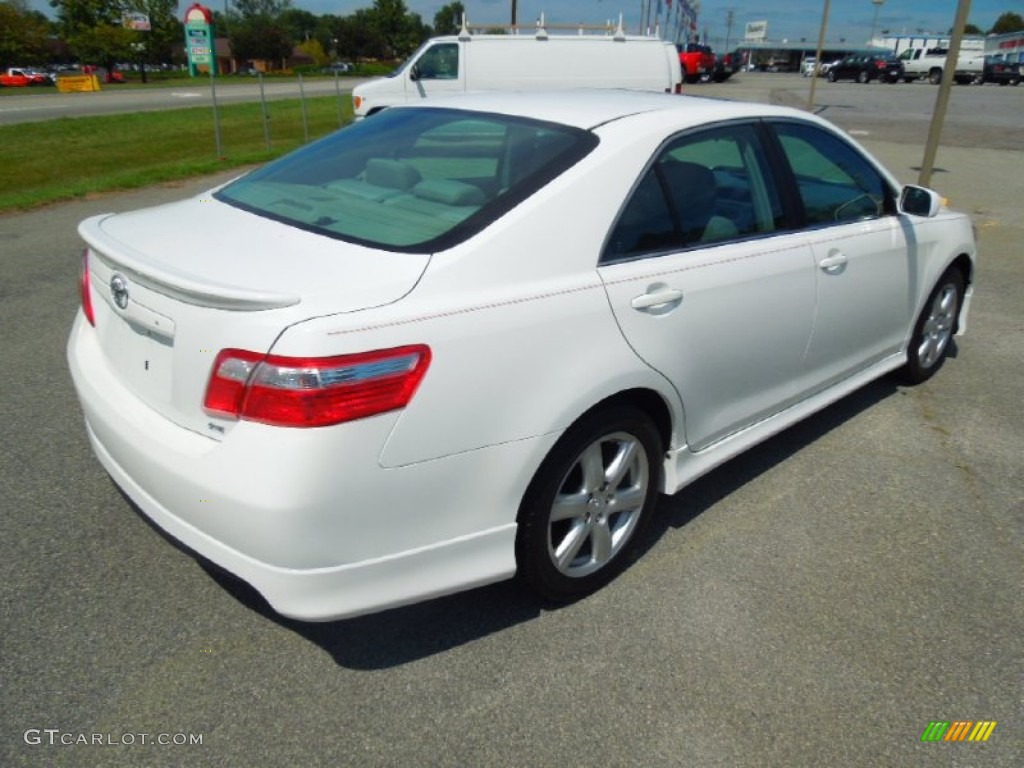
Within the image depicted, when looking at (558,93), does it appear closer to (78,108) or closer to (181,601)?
(181,601)

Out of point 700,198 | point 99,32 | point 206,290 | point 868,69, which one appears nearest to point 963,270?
point 700,198

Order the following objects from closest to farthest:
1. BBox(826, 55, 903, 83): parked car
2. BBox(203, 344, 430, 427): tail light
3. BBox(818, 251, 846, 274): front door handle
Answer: BBox(203, 344, 430, 427): tail light, BBox(818, 251, 846, 274): front door handle, BBox(826, 55, 903, 83): parked car

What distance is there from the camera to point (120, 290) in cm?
241

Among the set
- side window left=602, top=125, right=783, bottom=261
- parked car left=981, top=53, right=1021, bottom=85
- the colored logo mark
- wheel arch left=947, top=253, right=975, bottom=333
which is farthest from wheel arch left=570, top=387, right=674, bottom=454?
parked car left=981, top=53, right=1021, bottom=85

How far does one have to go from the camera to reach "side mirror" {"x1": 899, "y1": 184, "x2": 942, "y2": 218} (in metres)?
3.91

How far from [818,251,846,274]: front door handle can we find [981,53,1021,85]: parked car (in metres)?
56.7

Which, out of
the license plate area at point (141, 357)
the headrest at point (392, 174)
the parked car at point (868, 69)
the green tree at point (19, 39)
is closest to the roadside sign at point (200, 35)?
the headrest at point (392, 174)

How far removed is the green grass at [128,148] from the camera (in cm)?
1162

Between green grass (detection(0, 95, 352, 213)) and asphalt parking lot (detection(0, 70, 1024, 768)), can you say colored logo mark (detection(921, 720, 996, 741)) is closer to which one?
asphalt parking lot (detection(0, 70, 1024, 768))

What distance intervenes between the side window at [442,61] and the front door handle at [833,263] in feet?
44.5

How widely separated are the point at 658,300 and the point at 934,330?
9.58 ft

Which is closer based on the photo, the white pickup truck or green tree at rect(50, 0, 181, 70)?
the white pickup truck

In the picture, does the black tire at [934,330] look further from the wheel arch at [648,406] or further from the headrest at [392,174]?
the headrest at [392,174]

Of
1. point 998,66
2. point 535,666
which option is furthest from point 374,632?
point 998,66
